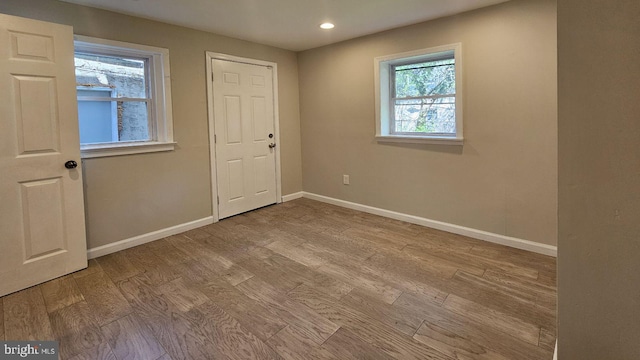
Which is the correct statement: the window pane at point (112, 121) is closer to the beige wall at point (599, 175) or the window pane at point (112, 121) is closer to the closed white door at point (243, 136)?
the closed white door at point (243, 136)

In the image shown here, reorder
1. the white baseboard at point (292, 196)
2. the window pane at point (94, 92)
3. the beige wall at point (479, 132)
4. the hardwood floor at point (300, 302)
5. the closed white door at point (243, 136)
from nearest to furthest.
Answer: the hardwood floor at point (300, 302)
the beige wall at point (479, 132)
the window pane at point (94, 92)
the closed white door at point (243, 136)
the white baseboard at point (292, 196)

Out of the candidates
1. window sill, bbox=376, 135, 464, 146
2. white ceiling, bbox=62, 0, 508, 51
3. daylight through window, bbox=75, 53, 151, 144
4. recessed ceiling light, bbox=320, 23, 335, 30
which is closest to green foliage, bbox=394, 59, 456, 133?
window sill, bbox=376, 135, 464, 146

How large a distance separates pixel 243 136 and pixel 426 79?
235 centimetres

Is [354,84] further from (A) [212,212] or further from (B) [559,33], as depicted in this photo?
(B) [559,33]

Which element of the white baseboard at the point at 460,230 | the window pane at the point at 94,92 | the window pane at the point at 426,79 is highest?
the window pane at the point at 426,79

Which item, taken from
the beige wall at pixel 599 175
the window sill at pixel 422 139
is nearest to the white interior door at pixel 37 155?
the window sill at pixel 422 139

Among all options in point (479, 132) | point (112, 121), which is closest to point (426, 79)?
point (479, 132)

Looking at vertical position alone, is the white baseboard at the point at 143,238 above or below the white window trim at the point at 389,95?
below

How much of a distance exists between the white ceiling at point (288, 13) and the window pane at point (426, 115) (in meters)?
0.85

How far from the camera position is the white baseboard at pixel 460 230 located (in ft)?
9.49

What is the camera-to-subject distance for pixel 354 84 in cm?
408

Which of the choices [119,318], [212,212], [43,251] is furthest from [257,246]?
[43,251]

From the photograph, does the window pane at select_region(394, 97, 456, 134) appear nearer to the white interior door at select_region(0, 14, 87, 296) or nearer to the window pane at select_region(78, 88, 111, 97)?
the window pane at select_region(78, 88, 111, 97)

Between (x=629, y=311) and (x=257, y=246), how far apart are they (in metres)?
2.65
